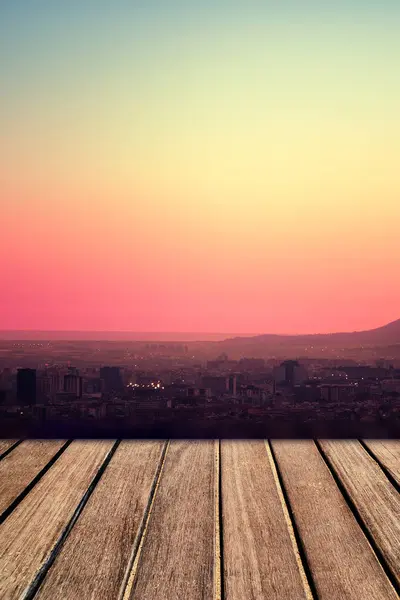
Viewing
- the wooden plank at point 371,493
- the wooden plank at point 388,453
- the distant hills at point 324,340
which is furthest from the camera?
the distant hills at point 324,340

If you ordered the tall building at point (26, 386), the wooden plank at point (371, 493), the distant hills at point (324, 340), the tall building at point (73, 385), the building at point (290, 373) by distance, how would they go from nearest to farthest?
the wooden plank at point (371, 493) → the tall building at point (26, 386) → the tall building at point (73, 385) → the building at point (290, 373) → the distant hills at point (324, 340)

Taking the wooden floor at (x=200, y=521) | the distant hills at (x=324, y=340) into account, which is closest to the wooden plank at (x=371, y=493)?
the wooden floor at (x=200, y=521)

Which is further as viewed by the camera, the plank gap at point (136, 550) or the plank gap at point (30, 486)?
the plank gap at point (30, 486)

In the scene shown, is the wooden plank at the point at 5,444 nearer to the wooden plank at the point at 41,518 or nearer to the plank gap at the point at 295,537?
the wooden plank at the point at 41,518

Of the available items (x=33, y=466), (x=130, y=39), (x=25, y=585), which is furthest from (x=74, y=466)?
(x=130, y=39)

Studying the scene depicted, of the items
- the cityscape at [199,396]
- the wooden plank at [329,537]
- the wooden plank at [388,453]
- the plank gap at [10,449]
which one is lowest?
the wooden plank at [329,537]

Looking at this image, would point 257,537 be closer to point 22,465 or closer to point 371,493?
point 371,493

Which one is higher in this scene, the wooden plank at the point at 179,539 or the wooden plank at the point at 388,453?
the wooden plank at the point at 388,453

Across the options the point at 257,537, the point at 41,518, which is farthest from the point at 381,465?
the point at 41,518

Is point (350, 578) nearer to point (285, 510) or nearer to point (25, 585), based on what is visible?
point (285, 510)
